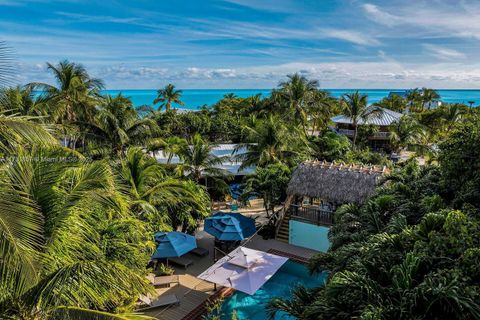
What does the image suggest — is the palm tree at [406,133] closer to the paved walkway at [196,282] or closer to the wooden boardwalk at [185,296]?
the paved walkway at [196,282]

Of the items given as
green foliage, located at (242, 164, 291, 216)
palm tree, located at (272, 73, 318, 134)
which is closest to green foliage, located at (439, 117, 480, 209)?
green foliage, located at (242, 164, 291, 216)

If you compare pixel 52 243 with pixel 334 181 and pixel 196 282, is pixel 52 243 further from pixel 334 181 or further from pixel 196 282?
pixel 334 181

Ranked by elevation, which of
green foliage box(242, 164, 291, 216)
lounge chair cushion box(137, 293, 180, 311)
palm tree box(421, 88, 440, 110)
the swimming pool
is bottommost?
the swimming pool

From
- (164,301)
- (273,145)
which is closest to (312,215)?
(273,145)

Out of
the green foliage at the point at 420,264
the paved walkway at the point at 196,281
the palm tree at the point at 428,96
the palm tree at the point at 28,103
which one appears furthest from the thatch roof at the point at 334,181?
the palm tree at the point at 428,96

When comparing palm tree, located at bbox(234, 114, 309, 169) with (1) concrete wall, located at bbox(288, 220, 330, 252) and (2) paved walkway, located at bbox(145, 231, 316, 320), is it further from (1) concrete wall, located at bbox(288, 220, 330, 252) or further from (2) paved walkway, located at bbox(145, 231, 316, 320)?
(2) paved walkway, located at bbox(145, 231, 316, 320)

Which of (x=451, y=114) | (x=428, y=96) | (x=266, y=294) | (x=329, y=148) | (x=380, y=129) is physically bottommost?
(x=266, y=294)
